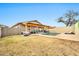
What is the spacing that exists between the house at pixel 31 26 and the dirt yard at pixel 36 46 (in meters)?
0.09

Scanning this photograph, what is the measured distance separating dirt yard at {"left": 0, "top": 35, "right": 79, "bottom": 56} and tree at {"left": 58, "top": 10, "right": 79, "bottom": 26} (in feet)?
0.70

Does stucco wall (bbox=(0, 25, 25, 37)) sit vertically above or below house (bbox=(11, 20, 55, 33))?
below

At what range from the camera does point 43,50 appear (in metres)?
2.06

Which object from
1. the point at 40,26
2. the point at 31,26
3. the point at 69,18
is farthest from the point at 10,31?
the point at 69,18

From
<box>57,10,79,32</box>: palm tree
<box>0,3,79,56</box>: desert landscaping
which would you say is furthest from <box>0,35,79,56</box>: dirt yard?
<box>57,10,79,32</box>: palm tree

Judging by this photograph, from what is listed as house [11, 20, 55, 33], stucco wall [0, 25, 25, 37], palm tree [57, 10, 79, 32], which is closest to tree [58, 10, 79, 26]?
palm tree [57, 10, 79, 32]

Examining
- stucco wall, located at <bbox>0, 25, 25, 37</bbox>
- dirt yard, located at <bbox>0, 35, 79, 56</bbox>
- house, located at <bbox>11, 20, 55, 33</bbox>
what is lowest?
dirt yard, located at <bbox>0, 35, 79, 56</bbox>

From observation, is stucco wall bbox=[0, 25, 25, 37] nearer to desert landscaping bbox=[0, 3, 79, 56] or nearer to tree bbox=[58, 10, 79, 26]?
desert landscaping bbox=[0, 3, 79, 56]

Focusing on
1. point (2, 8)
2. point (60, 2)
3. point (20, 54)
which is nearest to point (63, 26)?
point (60, 2)

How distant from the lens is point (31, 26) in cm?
213

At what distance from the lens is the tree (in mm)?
2057

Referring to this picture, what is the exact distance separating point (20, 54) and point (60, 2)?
0.74m

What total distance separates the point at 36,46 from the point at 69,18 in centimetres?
50

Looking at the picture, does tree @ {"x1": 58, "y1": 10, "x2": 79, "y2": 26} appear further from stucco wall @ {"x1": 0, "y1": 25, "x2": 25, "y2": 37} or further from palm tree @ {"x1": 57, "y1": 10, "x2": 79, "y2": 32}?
stucco wall @ {"x1": 0, "y1": 25, "x2": 25, "y2": 37}
